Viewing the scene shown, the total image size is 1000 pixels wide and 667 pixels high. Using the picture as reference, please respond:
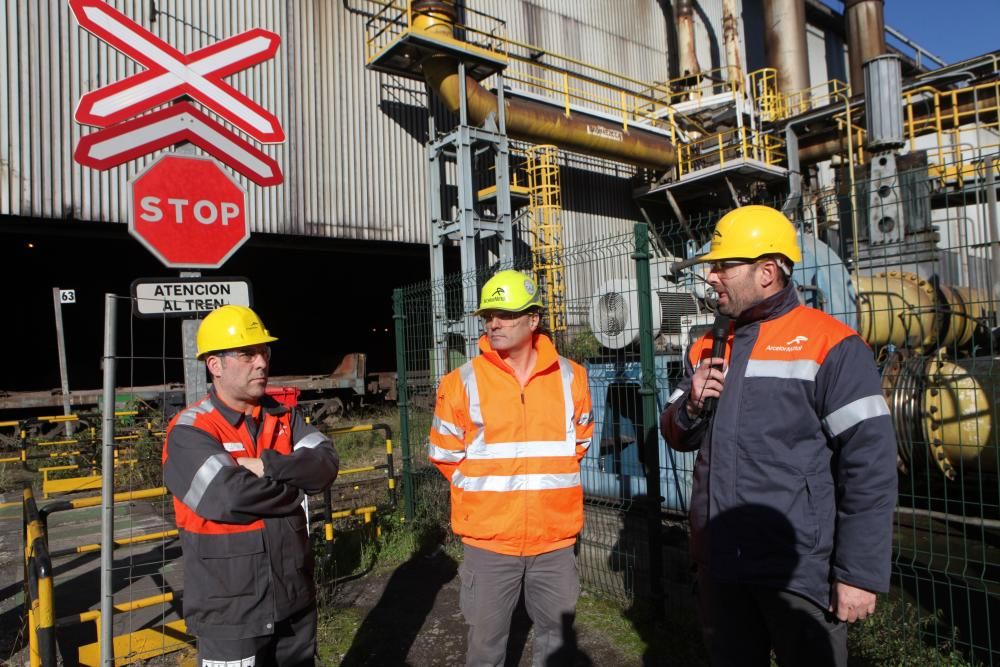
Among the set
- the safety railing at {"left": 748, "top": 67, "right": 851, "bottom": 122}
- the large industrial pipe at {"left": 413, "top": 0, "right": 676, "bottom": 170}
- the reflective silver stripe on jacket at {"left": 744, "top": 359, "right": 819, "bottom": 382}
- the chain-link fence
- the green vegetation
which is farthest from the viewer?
the safety railing at {"left": 748, "top": 67, "right": 851, "bottom": 122}

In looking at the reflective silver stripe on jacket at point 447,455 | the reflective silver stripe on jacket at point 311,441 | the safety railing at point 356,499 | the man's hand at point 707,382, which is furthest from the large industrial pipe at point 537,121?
the man's hand at point 707,382

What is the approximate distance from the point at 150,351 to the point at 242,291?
754 inches

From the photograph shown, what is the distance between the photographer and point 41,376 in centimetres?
1816

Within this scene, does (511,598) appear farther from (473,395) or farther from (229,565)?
(229,565)

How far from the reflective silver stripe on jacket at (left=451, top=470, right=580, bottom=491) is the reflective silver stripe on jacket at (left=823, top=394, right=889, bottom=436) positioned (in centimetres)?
126

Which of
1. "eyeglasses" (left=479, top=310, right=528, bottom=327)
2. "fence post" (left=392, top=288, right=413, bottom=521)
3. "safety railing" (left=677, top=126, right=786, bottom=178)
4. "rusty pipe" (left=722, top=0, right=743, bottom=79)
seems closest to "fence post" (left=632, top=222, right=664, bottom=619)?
"eyeglasses" (left=479, top=310, right=528, bottom=327)

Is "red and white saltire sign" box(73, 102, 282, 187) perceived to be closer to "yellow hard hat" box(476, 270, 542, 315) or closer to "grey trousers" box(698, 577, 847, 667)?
"yellow hard hat" box(476, 270, 542, 315)

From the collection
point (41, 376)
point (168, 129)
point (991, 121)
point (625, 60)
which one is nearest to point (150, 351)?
point (41, 376)

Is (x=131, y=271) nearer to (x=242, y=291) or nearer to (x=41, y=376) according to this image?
(x=41, y=376)

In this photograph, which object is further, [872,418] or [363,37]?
[363,37]

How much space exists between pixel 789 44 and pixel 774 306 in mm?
20971

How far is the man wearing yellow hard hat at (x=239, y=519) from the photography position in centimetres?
242

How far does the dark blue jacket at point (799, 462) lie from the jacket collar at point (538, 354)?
0.98 meters

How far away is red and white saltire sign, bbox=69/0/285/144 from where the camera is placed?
3.47m
